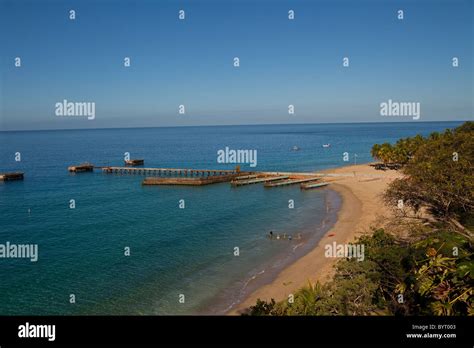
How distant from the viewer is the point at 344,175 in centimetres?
7419

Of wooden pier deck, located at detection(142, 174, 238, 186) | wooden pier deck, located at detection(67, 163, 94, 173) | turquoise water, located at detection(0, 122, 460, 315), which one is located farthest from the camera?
wooden pier deck, located at detection(67, 163, 94, 173)

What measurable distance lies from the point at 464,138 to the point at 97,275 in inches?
1204

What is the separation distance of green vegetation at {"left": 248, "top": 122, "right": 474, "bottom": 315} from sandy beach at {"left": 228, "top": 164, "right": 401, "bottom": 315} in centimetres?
443

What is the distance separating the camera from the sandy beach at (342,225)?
2659 centimetres

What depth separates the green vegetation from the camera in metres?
10.5
